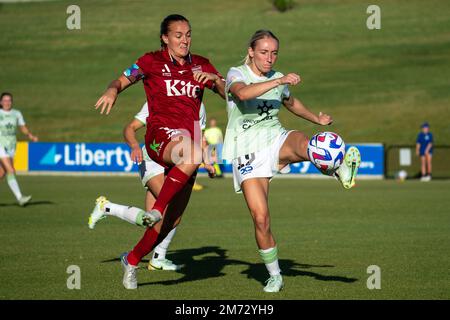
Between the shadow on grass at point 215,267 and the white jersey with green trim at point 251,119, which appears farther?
the shadow on grass at point 215,267

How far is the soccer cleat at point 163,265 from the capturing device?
33.8 ft

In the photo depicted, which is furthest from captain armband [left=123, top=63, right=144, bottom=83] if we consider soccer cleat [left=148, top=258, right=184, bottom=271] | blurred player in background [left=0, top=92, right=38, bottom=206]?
blurred player in background [left=0, top=92, right=38, bottom=206]

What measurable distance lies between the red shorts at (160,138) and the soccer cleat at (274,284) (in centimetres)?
150

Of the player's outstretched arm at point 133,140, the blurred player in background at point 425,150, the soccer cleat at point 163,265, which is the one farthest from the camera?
the blurred player in background at point 425,150

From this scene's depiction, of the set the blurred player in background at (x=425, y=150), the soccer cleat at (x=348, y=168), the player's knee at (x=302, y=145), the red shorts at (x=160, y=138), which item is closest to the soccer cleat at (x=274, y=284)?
the soccer cleat at (x=348, y=168)

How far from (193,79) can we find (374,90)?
170ft

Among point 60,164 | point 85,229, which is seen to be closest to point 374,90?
point 60,164

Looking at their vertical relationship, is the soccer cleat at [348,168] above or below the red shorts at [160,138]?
below

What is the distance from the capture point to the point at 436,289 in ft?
28.0

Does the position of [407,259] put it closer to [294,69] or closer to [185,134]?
[185,134]

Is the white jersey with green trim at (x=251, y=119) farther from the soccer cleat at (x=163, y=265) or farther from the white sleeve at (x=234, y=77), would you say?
the soccer cleat at (x=163, y=265)

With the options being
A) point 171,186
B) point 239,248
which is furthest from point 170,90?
point 239,248

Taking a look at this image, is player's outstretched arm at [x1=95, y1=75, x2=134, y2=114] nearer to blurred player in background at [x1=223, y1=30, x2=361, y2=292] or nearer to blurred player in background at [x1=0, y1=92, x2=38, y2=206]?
blurred player in background at [x1=223, y1=30, x2=361, y2=292]

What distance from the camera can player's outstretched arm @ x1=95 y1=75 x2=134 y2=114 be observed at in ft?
26.7
